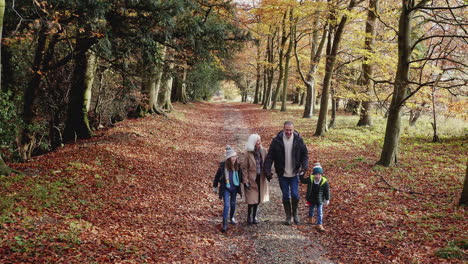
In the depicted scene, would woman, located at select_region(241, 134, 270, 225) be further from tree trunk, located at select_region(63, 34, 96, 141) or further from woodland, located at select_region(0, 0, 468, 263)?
tree trunk, located at select_region(63, 34, 96, 141)

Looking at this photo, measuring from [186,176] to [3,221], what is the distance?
6.08m

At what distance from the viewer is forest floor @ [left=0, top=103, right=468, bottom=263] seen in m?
5.60

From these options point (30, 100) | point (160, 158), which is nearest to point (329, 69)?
point (160, 158)

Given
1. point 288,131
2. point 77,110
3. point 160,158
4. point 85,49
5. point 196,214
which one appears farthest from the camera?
point 77,110

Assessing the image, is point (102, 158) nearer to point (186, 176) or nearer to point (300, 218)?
point (186, 176)

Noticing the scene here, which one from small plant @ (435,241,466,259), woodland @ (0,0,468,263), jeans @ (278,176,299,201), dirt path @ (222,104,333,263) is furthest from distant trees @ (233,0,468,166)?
dirt path @ (222,104,333,263)

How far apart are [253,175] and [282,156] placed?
0.80 metres

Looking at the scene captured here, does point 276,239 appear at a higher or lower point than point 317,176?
lower

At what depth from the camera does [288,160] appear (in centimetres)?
733

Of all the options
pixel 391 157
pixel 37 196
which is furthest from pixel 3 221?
pixel 391 157

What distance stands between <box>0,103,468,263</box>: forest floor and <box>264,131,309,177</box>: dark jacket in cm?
135

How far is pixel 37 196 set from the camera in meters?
7.11

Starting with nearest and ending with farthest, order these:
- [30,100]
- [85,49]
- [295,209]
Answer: [295,209] → [85,49] → [30,100]

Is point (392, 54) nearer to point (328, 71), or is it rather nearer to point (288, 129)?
point (328, 71)
